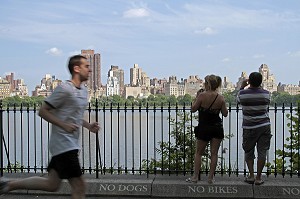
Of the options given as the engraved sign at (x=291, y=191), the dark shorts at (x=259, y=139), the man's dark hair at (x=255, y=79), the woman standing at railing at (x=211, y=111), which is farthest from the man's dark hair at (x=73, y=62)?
the engraved sign at (x=291, y=191)

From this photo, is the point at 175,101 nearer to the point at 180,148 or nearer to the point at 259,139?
the point at 180,148

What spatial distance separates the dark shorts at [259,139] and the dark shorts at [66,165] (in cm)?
349

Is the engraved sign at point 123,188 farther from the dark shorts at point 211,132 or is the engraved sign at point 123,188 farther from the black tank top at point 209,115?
the black tank top at point 209,115

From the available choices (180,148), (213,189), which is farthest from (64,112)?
(180,148)

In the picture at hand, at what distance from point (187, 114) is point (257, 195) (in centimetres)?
317

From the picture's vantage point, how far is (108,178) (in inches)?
327

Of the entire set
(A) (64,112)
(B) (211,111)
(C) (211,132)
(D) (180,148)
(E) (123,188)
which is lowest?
(E) (123,188)

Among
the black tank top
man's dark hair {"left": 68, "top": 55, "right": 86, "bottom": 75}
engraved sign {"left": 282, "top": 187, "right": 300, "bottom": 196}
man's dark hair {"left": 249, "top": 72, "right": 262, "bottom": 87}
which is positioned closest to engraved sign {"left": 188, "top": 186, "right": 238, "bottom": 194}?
engraved sign {"left": 282, "top": 187, "right": 300, "bottom": 196}

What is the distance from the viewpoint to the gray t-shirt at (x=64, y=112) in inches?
193

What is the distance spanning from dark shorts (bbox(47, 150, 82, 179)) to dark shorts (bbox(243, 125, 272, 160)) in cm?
349

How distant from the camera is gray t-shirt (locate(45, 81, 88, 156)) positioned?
193 inches

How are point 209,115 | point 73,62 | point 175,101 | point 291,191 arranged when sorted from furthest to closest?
point 175,101 → point 209,115 → point 291,191 → point 73,62

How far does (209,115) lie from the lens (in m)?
7.48

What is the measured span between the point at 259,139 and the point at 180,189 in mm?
1488
